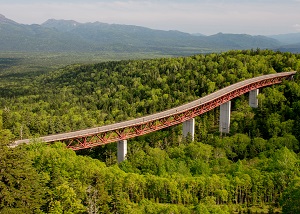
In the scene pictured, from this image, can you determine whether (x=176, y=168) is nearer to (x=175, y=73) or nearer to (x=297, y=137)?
(x=297, y=137)

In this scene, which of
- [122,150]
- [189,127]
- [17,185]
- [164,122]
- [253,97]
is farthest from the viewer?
[253,97]

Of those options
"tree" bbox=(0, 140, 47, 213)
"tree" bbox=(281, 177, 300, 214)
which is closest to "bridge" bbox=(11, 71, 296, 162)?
"tree" bbox=(0, 140, 47, 213)

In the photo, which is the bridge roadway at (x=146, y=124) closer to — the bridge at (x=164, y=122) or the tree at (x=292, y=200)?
the bridge at (x=164, y=122)

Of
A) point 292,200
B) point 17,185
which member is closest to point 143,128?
point 292,200

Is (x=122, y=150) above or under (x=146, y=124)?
under

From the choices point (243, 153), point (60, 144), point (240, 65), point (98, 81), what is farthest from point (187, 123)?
point (98, 81)

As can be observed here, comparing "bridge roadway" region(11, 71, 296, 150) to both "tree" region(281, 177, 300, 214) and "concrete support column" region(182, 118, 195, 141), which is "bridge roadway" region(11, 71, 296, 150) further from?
"tree" region(281, 177, 300, 214)

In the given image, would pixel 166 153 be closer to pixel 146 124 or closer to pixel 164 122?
pixel 146 124
